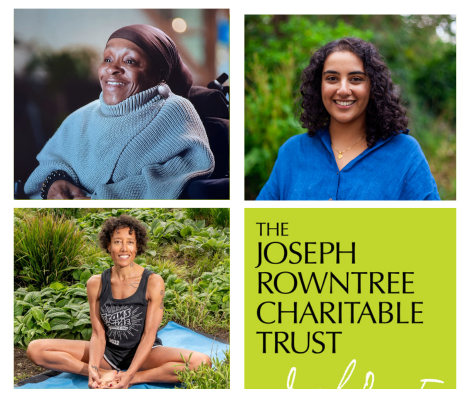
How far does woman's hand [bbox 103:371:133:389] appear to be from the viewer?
227 cm

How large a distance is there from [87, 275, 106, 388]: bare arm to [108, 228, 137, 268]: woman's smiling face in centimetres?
16

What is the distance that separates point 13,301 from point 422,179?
89.6 inches

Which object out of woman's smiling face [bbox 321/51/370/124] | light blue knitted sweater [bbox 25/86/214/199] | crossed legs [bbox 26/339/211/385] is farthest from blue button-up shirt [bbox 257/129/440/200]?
crossed legs [bbox 26/339/211/385]

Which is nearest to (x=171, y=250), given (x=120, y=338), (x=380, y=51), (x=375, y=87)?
(x=120, y=338)

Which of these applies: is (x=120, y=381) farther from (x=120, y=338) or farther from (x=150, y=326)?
(x=150, y=326)

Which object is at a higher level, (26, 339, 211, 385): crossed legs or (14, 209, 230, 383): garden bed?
(14, 209, 230, 383): garden bed

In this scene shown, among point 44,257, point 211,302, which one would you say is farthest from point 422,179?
point 44,257

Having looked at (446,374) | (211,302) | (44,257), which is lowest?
(446,374)

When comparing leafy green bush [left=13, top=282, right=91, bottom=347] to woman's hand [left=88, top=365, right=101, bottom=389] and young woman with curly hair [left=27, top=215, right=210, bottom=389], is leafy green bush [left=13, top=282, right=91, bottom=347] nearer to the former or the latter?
young woman with curly hair [left=27, top=215, right=210, bottom=389]

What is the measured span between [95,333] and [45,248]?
1.84ft

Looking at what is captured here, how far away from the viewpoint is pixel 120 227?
7.64ft

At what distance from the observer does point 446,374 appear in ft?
7.74

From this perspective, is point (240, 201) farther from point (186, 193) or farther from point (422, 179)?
point (422, 179)
